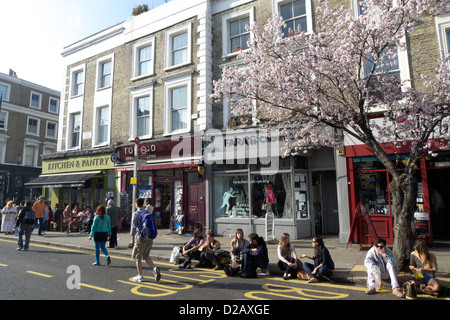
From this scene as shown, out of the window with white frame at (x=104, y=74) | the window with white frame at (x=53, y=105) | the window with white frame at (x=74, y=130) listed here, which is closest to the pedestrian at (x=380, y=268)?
the window with white frame at (x=104, y=74)

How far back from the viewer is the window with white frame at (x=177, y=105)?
14969 mm

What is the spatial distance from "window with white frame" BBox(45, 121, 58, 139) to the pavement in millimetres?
25035

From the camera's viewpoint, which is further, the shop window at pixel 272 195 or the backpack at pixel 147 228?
the shop window at pixel 272 195

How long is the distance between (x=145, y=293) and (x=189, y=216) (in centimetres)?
882

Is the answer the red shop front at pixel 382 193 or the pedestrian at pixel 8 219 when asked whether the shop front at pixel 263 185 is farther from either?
the pedestrian at pixel 8 219

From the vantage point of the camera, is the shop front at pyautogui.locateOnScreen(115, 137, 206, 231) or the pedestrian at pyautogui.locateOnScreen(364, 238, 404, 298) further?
the shop front at pyautogui.locateOnScreen(115, 137, 206, 231)

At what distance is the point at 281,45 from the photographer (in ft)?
29.5

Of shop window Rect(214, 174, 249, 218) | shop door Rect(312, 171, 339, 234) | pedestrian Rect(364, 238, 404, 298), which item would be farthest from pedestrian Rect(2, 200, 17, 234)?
pedestrian Rect(364, 238, 404, 298)

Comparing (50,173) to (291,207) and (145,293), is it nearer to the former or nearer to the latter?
(291,207)

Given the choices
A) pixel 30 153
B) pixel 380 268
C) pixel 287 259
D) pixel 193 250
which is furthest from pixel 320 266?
pixel 30 153

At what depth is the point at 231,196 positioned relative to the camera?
13727mm

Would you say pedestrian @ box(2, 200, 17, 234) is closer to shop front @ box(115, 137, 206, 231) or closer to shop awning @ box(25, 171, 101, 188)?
shop awning @ box(25, 171, 101, 188)

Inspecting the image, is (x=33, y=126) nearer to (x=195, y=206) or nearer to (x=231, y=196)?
(x=195, y=206)

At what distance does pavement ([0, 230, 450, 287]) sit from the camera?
22.3ft
